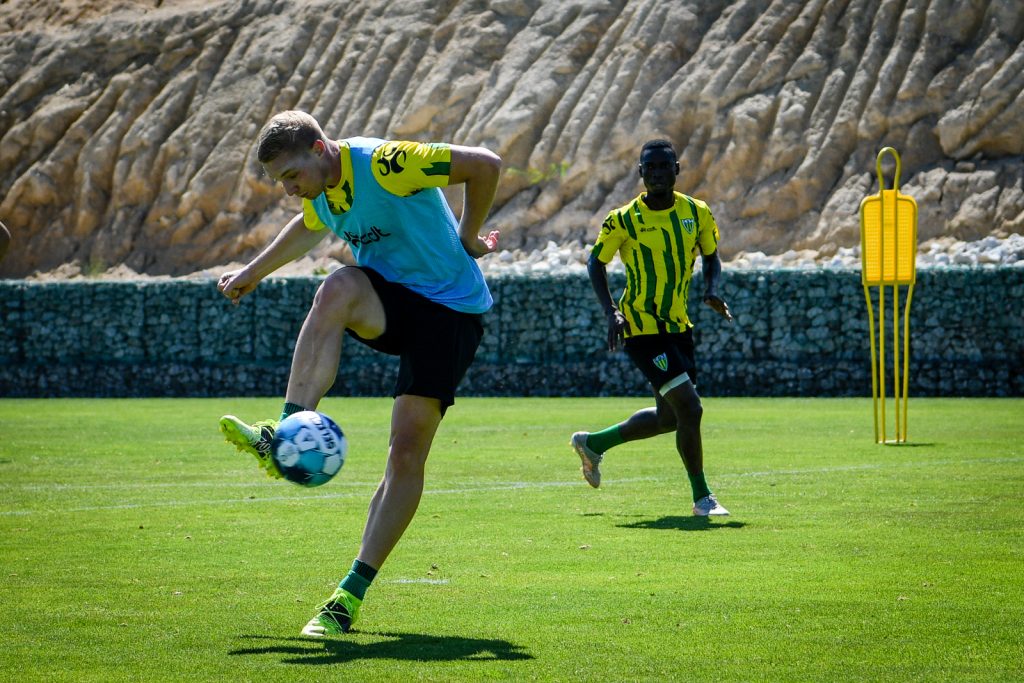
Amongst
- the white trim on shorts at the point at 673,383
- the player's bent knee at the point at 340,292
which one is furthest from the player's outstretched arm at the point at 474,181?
the white trim on shorts at the point at 673,383

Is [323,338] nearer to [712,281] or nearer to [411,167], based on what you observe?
[411,167]

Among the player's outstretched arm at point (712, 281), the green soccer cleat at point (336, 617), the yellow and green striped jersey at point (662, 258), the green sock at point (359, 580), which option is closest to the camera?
the green soccer cleat at point (336, 617)

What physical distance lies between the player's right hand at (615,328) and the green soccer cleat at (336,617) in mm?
4039

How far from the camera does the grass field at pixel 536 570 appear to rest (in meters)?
5.38

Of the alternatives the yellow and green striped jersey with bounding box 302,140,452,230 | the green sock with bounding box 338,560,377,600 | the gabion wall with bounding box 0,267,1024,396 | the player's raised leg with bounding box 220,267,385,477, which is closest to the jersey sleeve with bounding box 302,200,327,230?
the yellow and green striped jersey with bounding box 302,140,452,230

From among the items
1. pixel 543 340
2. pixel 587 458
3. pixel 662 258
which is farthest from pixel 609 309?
pixel 543 340

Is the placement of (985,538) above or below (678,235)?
below

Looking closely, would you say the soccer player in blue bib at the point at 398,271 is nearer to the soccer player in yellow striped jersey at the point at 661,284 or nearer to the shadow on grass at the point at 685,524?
the shadow on grass at the point at 685,524

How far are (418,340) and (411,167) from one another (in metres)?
0.66

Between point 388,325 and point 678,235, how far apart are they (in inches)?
184

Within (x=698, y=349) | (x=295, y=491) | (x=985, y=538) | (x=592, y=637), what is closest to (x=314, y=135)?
(x=592, y=637)

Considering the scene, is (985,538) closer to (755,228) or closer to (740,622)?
(740,622)

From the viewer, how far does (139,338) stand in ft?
101

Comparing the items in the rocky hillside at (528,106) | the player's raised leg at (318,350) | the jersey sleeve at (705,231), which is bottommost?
the player's raised leg at (318,350)
